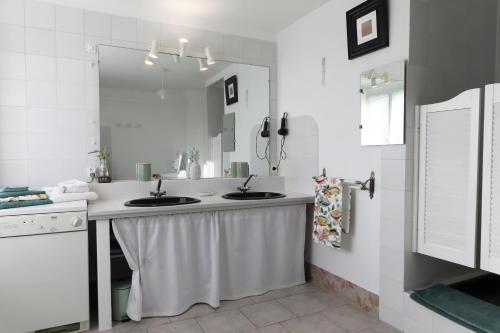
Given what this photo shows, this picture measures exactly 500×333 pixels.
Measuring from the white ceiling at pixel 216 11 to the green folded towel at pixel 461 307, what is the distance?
2309 mm

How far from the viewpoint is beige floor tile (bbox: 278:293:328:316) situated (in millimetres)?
2383

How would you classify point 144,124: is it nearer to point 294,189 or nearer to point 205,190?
point 205,190

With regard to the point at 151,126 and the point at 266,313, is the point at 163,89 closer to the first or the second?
the point at 151,126

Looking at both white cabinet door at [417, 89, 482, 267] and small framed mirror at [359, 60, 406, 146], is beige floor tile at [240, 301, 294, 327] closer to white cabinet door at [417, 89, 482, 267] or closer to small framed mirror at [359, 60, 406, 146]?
white cabinet door at [417, 89, 482, 267]

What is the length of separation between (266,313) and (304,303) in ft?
1.12

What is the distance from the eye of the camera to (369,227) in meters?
2.31

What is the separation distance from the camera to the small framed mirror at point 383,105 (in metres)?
2.03

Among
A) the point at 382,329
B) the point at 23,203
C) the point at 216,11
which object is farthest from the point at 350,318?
the point at 216,11

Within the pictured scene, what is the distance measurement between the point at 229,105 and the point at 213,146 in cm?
44

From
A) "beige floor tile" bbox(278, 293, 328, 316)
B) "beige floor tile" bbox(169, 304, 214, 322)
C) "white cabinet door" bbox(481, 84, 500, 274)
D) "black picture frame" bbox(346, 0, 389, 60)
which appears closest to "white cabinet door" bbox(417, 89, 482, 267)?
"white cabinet door" bbox(481, 84, 500, 274)

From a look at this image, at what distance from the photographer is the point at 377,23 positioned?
2.14m

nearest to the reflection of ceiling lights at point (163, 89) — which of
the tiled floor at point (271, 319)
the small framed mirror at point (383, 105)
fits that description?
the small framed mirror at point (383, 105)

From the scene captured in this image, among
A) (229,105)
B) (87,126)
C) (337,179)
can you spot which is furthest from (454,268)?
(87,126)

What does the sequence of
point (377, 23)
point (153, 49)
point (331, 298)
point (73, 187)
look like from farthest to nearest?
point (153, 49) → point (331, 298) → point (73, 187) → point (377, 23)
